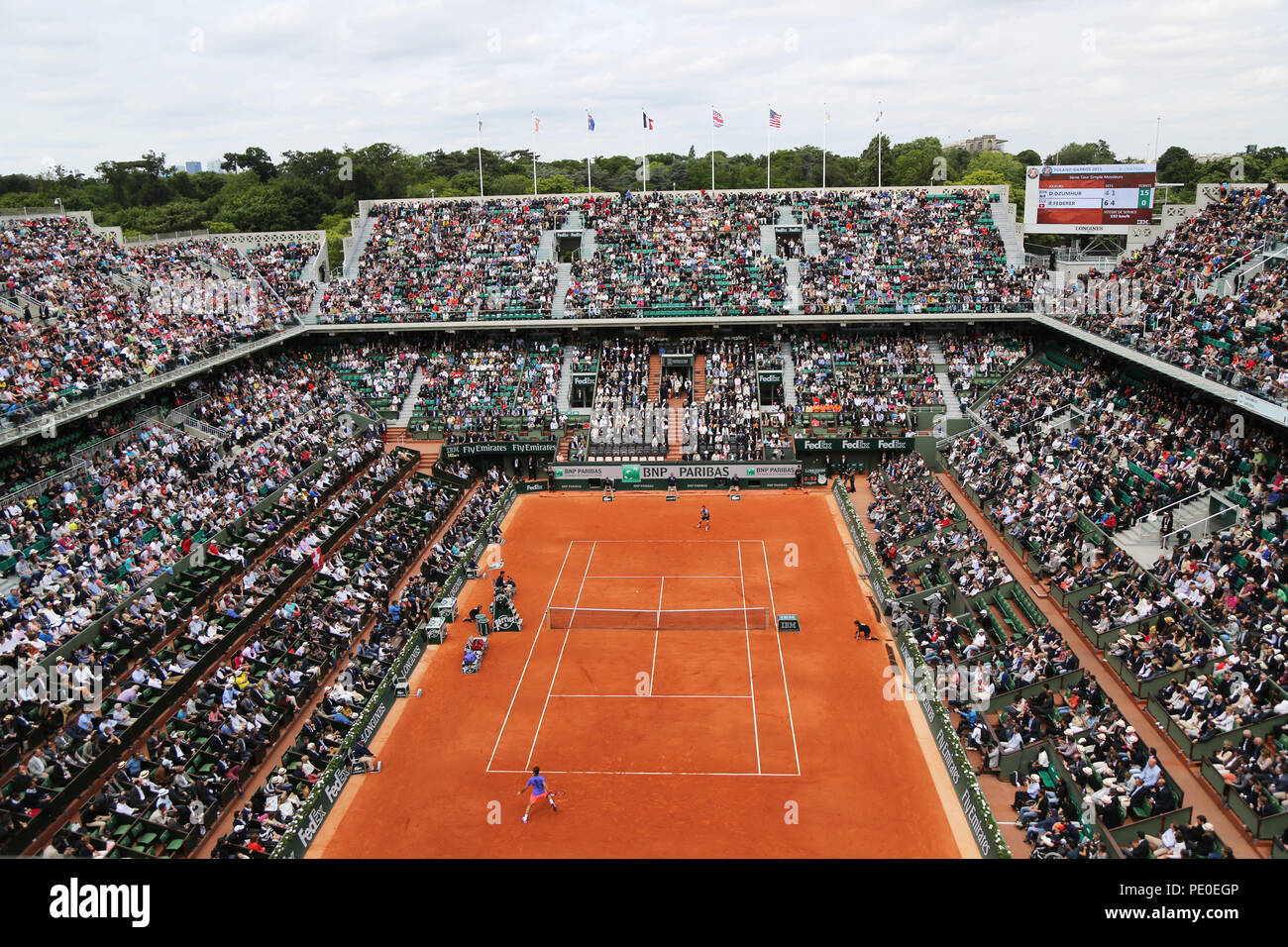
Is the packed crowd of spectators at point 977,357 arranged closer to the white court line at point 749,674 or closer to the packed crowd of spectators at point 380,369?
the white court line at point 749,674

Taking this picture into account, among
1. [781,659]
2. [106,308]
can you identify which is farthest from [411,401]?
[781,659]

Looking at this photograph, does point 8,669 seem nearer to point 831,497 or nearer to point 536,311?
point 831,497

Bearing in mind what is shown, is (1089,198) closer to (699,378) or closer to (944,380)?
(944,380)

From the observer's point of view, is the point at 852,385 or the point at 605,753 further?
the point at 852,385

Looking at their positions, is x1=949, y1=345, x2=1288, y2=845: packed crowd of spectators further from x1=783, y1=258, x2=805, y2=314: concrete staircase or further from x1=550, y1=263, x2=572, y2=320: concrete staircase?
x1=550, y1=263, x2=572, y2=320: concrete staircase
